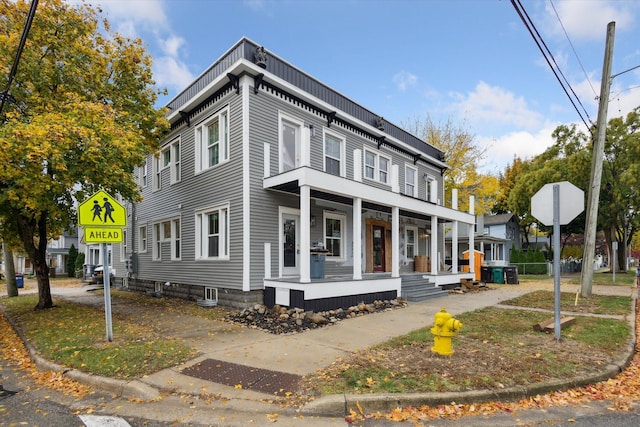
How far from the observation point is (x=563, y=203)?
6.27 metres

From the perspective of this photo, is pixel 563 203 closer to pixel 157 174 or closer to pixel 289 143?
pixel 289 143

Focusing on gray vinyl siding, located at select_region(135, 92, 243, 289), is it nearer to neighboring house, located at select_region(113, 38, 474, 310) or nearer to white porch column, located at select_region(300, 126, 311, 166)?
neighboring house, located at select_region(113, 38, 474, 310)

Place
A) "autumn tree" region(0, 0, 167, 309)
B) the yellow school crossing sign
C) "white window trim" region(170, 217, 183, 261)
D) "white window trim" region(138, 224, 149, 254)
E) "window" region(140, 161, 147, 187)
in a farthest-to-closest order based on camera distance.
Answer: "window" region(140, 161, 147, 187)
"white window trim" region(138, 224, 149, 254)
"white window trim" region(170, 217, 183, 261)
"autumn tree" region(0, 0, 167, 309)
the yellow school crossing sign

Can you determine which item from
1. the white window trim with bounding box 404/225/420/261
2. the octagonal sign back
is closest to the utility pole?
the white window trim with bounding box 404/225/420/261

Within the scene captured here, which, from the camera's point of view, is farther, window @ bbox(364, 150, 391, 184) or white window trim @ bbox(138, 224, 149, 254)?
white window trim @ bbox(138, 224, 149, 254)

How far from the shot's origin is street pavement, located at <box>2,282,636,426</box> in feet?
13.0

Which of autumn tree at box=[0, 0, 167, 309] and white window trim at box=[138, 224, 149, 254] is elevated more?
autumn tree at box=[0, 0, 167, 309]

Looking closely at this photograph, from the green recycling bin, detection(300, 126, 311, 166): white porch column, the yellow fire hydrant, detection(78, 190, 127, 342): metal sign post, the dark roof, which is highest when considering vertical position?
the dark roof

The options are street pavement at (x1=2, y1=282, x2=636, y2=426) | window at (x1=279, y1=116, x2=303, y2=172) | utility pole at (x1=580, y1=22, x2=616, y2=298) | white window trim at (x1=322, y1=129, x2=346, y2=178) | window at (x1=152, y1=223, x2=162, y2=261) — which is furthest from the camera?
window at (x1=152, y1=223, x2=162, y2=261)

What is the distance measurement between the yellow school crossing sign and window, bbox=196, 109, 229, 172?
4.63 metres

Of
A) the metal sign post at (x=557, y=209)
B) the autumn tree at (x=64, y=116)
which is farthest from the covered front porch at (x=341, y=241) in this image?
the metal sign post at (x=557, y=209)

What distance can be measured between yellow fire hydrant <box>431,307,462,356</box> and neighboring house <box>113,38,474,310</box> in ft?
13.2

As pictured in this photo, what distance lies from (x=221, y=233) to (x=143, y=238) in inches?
284

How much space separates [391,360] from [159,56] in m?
11.9
